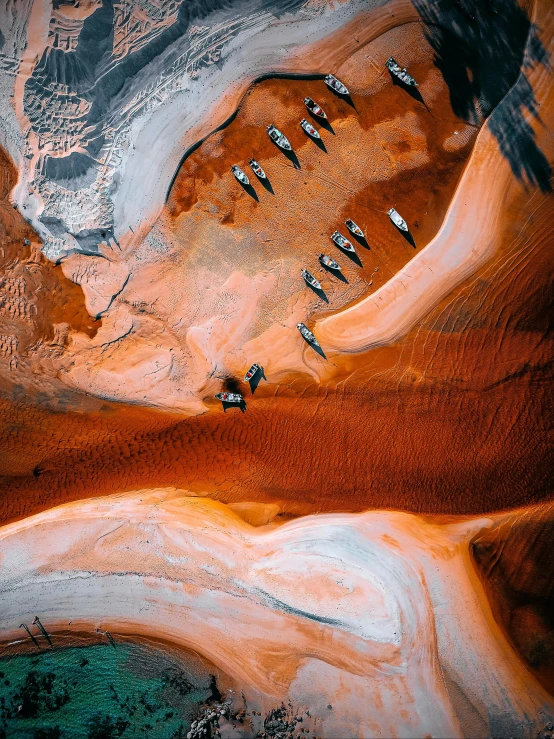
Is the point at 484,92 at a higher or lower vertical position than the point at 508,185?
higher

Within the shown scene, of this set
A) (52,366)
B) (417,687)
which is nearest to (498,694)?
(417,687)

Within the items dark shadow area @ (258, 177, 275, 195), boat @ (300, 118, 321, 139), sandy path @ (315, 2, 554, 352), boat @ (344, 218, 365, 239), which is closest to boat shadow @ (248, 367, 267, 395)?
sandy path @ (315, 2, 554, 352)

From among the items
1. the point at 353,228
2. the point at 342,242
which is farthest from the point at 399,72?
the point at 342,242

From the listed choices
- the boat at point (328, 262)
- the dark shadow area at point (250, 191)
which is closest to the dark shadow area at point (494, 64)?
the boat at point (328, 262)

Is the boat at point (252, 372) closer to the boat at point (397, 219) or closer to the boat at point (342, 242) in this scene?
the boat at point (342, 242)

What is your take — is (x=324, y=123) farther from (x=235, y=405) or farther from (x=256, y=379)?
(x=235, y=405)

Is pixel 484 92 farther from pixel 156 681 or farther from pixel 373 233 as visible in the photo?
pixel 156 681

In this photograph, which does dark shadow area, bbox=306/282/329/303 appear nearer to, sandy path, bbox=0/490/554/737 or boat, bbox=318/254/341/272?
boat, bbox=318/254/341/272
